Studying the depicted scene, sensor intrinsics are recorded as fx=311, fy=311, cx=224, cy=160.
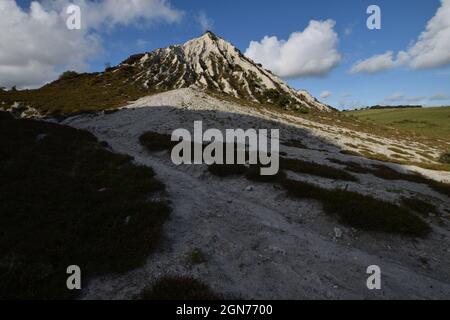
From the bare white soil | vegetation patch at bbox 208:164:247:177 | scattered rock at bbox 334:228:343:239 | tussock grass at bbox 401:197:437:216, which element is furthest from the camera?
vegetation patch at bbox 208:164:247:177

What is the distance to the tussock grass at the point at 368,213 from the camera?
1339 centimetres

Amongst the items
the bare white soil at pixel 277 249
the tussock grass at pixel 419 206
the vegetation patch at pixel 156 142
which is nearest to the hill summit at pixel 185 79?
the vegetation patch at pixel 156 142

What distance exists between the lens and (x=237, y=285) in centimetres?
941

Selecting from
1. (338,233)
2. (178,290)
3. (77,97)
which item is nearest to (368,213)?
(338,233)

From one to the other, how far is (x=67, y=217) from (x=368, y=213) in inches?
522

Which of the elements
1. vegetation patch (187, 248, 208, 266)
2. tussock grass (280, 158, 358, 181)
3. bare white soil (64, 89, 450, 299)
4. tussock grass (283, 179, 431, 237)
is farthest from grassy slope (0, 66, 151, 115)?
vegetation patch (187, 248, 208, 266)

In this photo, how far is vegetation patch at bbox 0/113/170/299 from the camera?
982cm

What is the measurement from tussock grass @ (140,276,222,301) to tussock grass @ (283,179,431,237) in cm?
792

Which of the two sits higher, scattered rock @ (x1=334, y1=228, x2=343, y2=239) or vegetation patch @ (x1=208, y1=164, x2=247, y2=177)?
vegetation patch @ (x1=208, y1=164, x2=247, y2=177)

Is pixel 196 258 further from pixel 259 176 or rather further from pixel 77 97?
pixel 77 97

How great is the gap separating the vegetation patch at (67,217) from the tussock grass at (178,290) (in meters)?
1.53

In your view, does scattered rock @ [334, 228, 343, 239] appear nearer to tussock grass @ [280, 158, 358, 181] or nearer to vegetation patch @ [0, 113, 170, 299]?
vegetation patch @ [0, 113, 170, 299]

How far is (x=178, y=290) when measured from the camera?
889 cm
